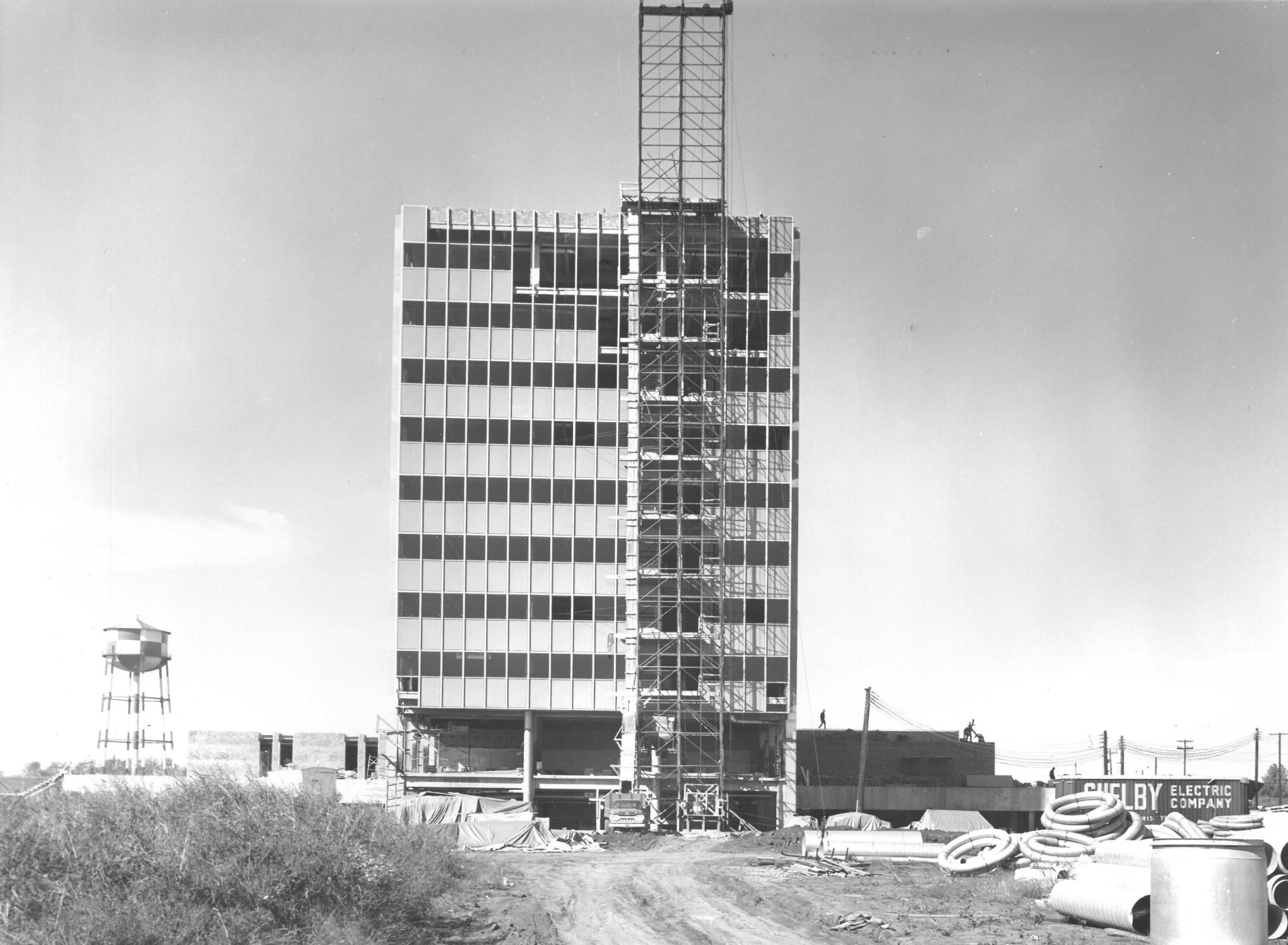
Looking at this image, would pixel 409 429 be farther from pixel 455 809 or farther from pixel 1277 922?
pixel 1277 922

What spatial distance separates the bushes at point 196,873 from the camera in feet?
69.5

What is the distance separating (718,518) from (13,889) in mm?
58016

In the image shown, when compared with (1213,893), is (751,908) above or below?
below

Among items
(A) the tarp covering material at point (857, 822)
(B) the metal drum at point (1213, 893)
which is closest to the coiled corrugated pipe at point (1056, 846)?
(B) the metal drum at point (1213, 893)

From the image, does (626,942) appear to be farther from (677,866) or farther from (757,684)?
(757,684)

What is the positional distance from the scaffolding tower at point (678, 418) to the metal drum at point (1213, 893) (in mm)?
53512

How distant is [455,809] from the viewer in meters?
62.2

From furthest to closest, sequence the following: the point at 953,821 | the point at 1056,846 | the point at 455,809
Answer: the point at 953,821 → the point at 455,809 → the point at 1056,846

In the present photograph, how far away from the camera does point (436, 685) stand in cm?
7594

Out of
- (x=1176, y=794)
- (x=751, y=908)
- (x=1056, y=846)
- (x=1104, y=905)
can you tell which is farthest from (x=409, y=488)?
(x=1104, y=905)

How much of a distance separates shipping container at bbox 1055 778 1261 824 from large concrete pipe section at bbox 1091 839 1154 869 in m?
41.0

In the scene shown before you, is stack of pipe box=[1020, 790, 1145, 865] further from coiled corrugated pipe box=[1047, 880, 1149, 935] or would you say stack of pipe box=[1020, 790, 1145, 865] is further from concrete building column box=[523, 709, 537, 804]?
concrete building column box=[523, 709, 537, 804]

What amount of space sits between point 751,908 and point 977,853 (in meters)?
12.7

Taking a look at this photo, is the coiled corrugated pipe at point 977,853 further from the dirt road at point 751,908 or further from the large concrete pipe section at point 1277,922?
the large concrete pipe section at point 1277,922
